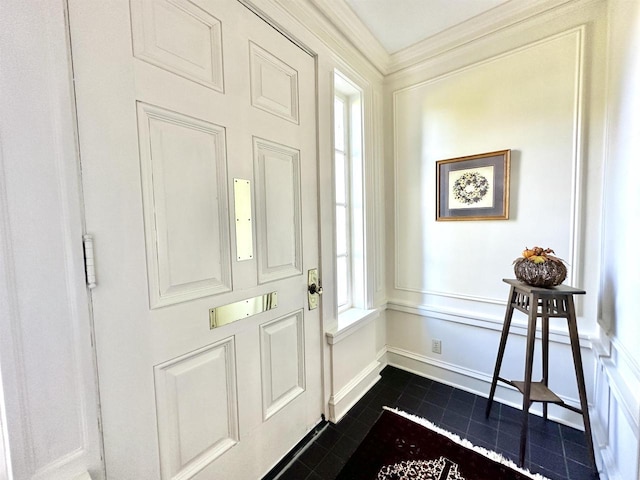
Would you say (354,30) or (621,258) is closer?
(621,258)

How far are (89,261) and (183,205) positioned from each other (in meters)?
A: 0.33

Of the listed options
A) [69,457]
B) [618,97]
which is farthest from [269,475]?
[618,97]

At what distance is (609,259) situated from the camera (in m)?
1.38

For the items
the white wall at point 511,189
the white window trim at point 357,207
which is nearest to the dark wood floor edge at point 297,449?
the white window trim at point 357,207

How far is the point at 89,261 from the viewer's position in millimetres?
761

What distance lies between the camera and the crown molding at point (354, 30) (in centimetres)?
150

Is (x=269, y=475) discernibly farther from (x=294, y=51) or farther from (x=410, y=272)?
(x=294, y=51)

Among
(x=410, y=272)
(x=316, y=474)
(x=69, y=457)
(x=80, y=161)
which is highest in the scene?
(x=80, y=161)

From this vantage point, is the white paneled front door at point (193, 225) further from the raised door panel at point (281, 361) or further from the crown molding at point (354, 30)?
the crown molding at point (354, 30)

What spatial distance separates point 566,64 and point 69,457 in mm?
2888

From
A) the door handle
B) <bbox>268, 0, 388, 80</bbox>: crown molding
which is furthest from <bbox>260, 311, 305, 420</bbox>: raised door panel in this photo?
<bbox>268, 0, 388, 80</bbox>: crown molding

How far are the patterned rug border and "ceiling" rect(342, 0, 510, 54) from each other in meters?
2.64

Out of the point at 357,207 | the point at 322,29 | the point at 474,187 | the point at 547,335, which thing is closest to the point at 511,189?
the point at 474,187

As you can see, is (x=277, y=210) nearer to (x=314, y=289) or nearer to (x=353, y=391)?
(x=314, y=289)
